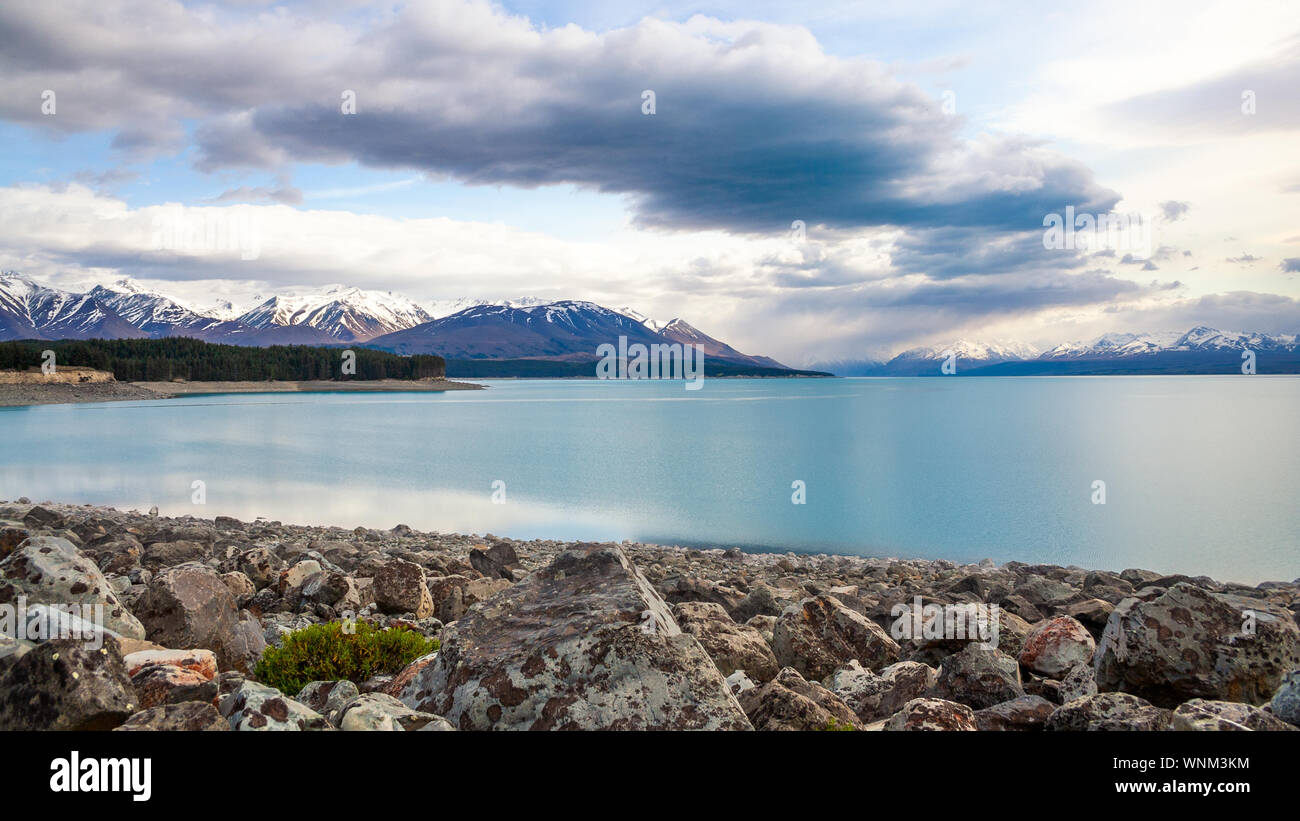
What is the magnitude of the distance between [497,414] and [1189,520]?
82172 millimetres

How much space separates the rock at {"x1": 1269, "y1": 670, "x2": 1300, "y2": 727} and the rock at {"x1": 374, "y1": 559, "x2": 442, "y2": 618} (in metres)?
8.89

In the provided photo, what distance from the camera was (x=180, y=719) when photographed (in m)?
4.73

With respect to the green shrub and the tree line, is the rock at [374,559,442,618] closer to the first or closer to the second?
the green shrub

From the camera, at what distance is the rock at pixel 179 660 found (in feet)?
20.7

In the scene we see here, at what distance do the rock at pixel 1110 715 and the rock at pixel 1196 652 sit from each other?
1171mm

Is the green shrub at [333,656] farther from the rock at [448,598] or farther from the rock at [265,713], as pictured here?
the rock at [448,598]

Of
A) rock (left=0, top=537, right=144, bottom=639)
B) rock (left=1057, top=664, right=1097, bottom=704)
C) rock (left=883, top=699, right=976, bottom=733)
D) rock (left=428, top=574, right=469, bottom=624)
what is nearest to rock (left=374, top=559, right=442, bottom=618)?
rock (left=428, top=574, right=469, bottom=624)

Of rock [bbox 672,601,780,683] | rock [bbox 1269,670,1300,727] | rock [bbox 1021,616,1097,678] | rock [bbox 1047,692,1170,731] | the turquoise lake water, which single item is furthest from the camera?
the turquoise lake water

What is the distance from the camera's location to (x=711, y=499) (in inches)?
1503

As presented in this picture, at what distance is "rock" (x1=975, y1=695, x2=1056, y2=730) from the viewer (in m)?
5.57

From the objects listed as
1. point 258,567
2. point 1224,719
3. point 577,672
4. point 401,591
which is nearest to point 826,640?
point 577,672

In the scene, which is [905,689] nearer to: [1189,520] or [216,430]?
[1189,520]

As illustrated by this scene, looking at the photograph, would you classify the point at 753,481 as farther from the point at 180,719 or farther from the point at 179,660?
the point at 180,719

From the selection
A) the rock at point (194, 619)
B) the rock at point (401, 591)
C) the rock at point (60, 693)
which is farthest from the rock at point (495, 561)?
the rock at point (60, 693)
